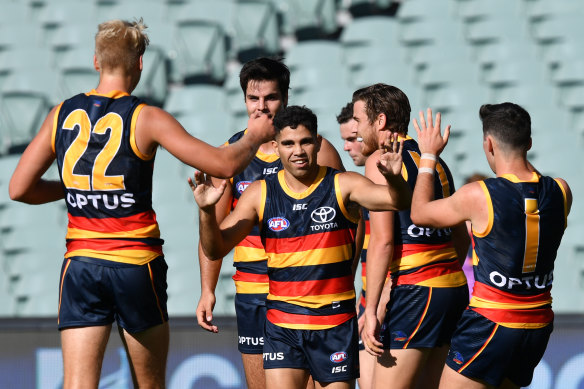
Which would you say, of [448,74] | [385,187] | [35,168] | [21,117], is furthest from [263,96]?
[448,74]

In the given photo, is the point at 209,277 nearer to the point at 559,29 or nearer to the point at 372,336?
the point at 372,336

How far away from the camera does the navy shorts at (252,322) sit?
13.9 feet

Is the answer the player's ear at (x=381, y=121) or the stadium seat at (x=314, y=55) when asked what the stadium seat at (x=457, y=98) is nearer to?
the stadium seat at (x=314, y=55)

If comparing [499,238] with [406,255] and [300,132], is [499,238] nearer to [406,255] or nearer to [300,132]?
[406,255]

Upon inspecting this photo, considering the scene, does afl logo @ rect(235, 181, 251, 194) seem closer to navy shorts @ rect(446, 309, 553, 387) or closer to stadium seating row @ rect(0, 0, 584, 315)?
navy shorts @ rect(446, 309, 553, 387)

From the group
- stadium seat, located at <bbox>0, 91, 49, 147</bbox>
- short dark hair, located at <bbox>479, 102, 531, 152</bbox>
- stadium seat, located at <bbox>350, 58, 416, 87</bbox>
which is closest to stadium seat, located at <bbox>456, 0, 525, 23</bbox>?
stadium seat, located at <bbox>350, 58, 416, 87</bbox>

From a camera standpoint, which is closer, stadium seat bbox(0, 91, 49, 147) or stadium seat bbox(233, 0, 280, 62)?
stadium seat bbox(0, 91, 49, 147)

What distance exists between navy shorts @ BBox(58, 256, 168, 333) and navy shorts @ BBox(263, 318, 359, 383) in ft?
1.99

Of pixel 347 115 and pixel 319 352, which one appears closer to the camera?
pixel 319 352

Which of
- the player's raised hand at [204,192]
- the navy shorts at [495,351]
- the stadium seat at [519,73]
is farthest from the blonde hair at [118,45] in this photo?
the stadium seat at [519,73]

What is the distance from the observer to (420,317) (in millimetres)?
3982

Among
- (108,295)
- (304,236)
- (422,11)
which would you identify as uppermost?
(422,11)

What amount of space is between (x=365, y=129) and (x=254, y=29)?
543cm

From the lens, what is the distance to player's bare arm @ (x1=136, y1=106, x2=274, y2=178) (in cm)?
321
